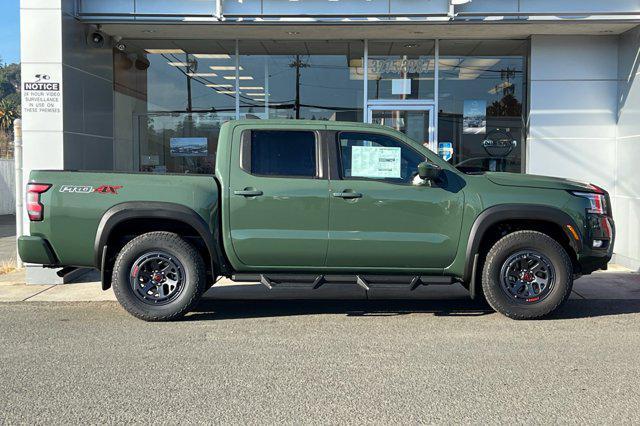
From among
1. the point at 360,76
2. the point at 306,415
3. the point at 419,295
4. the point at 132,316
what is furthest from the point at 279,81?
the point at 306,415

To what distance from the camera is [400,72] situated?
11234 mm

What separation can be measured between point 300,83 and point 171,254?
6.36m

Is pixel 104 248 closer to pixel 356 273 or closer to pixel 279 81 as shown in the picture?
pixel 356 273

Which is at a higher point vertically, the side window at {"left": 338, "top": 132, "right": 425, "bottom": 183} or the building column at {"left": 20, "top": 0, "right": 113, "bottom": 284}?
the building column at {"left": 20, "top": 0, "right": 113, "bottom": 284}

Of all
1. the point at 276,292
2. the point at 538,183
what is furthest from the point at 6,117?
the point at 538,183

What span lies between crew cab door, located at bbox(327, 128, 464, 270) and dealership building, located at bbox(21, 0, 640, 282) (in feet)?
14.4

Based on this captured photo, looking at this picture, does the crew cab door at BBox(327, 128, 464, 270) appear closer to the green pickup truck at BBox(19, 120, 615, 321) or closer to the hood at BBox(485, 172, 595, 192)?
the green pickup truck at BBox(19, 120, 615, 321)

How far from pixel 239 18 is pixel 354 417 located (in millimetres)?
7390

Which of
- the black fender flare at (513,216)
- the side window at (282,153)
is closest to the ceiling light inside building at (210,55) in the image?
the side window at (282,153)

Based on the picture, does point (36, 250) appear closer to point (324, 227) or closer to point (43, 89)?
point (324, 227)

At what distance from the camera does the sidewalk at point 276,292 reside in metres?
7.49

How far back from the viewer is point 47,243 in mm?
6039

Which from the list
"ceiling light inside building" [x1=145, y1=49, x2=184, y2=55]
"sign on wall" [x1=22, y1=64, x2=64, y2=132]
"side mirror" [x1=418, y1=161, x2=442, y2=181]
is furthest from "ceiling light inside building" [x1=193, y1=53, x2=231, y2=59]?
"side mirror" [x1=418, y1=161, x2=442, y2=181]

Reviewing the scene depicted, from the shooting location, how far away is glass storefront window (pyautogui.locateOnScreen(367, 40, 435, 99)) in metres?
11.2
